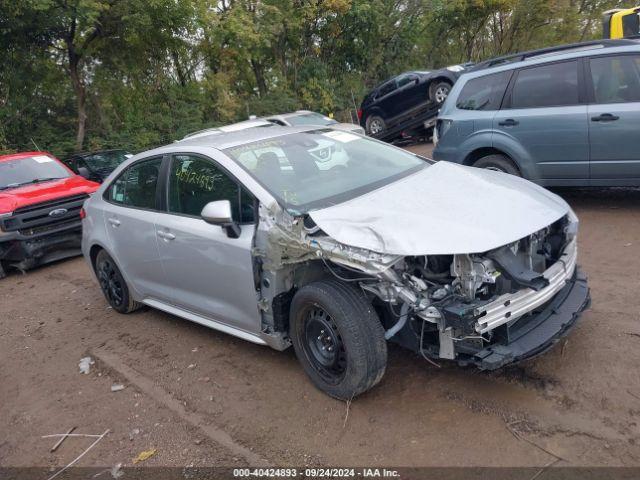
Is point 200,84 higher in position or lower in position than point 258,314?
higher

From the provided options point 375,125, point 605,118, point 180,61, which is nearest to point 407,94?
point 375,125

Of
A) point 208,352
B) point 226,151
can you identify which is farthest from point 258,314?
point 226,151

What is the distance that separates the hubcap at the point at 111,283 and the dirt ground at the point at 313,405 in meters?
0.50

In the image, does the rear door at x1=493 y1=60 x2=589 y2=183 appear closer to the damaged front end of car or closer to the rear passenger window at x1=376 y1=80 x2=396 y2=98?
the damaged front end of car

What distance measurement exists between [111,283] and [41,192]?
→ 131 inches

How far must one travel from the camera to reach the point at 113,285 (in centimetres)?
540

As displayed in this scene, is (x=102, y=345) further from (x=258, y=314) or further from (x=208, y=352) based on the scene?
(x=258, y=314)

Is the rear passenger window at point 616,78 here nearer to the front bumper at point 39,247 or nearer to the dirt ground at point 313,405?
the dirt ground at point 313,405

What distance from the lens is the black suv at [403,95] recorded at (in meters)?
14.1

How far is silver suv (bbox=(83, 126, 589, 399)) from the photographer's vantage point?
292 cm

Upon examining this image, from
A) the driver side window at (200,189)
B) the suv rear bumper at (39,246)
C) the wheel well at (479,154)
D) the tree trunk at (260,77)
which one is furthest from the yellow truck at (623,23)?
the tree trunk at (260,77)

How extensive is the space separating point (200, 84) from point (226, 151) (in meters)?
14.2

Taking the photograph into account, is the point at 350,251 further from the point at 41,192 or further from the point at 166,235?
the point at 41,192

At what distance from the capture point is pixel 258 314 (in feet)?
12.1
